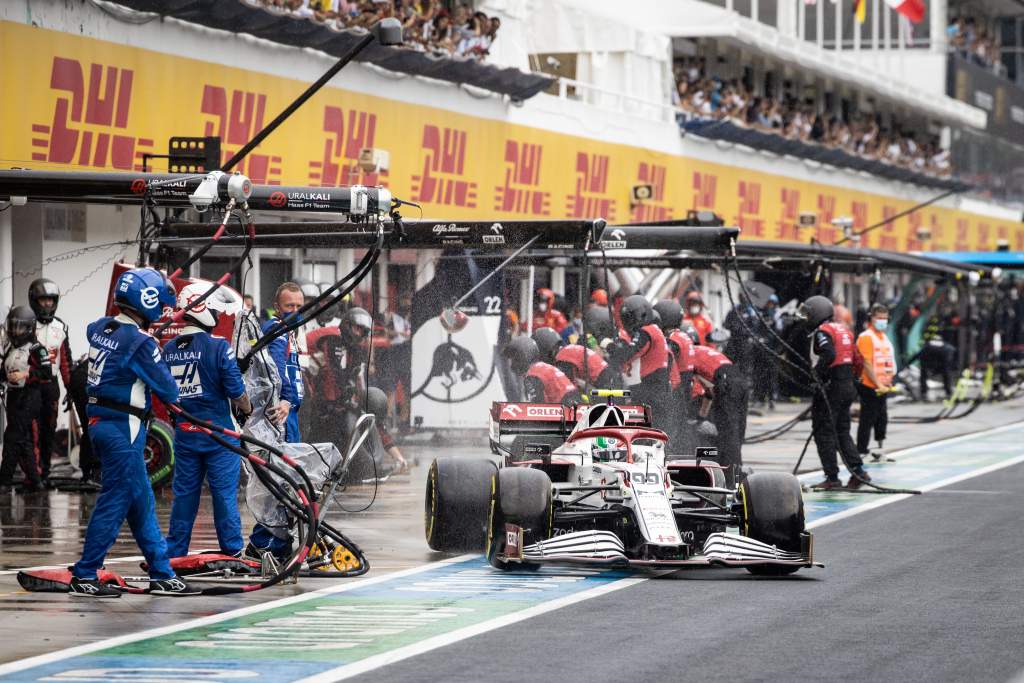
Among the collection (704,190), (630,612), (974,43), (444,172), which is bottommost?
(630,612)

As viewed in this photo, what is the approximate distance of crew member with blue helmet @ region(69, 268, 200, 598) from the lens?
1053 cm

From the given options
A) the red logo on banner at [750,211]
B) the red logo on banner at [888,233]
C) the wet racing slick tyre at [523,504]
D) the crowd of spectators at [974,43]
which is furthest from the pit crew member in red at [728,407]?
the crowd of spectators at [974,43]

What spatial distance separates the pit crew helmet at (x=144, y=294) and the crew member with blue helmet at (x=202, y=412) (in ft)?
2.15

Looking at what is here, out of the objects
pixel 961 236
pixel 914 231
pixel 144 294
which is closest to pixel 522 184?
pixel 144 294

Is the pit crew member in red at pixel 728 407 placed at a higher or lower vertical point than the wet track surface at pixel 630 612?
higher

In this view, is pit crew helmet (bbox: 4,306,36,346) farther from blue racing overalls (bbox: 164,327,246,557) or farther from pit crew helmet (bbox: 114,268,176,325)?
pit crew helmet (bbox: 114,268,176,325)

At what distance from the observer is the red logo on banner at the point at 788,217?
41438mm

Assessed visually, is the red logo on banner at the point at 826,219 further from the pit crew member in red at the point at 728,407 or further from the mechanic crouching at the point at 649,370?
the mechanic crouching at the point at 649,370

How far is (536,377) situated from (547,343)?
3.46 ft

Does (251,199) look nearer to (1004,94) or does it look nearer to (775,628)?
(775,628)

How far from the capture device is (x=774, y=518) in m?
11.7

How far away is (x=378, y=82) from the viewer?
24.8m

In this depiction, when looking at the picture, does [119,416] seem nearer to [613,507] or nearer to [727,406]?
[613,507]

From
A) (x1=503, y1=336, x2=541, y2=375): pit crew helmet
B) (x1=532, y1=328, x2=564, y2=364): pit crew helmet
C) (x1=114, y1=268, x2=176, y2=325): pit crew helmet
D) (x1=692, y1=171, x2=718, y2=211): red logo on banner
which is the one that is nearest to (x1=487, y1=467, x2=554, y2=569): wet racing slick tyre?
(x1=114, y1=268, x2=176, y2=325): pit crew helmet
